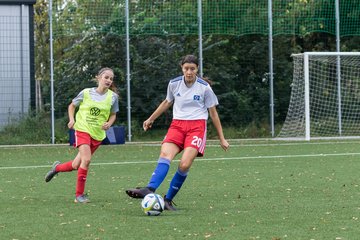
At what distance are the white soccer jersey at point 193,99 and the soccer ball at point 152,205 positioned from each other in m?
1.14

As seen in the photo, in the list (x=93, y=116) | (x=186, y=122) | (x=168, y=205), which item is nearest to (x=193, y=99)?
(x=186, y=122)

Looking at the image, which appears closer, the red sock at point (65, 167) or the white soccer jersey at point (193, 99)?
the white soccer jersey at point (193, 99)

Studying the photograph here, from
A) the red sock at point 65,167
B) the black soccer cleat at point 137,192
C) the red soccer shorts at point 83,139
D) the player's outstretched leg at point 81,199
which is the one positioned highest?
the red soccer shorts at point 83,139

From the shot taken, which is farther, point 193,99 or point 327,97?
point 327,97

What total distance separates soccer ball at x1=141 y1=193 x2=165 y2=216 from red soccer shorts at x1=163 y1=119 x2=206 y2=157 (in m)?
0.86

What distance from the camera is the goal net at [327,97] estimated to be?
24391 millimetres

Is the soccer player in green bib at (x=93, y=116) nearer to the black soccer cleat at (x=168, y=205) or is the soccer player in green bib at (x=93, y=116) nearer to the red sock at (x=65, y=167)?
the red sock at (x=65, y=167)

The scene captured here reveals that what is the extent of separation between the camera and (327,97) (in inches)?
983

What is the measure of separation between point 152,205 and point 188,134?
1.10m

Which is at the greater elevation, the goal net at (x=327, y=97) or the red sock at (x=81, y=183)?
the goal net at (x=327, y=97)

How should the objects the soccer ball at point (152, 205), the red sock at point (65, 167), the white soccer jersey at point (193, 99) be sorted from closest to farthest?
the soccer ball at point (152, 205) < the white soccer jersey at point (193, 99) < the red sock at point (65, 167)

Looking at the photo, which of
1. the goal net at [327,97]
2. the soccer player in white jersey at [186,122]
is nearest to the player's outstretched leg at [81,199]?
the soccer player in white jersey at [186,122]

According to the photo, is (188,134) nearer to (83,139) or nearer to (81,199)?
(81,199)

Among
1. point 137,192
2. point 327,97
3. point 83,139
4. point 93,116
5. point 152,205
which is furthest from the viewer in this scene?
point 327,97
